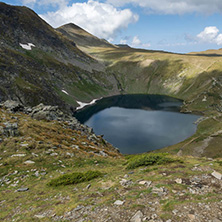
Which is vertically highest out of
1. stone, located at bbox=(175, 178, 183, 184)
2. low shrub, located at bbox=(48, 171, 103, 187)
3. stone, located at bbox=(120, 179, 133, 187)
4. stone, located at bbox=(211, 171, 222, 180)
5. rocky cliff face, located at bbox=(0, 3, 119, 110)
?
rocky cliff face, located at bbox=(0, 3, 119, 110)

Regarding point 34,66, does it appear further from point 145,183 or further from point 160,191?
point 160,191

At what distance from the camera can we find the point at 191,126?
323ft

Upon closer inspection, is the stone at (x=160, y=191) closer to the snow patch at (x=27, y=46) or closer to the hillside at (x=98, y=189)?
the hillside at (x=98, y=189)

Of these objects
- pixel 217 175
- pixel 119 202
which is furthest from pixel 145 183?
pixel 217 175

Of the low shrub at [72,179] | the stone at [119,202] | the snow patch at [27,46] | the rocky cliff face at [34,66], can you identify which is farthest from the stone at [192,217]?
the snow patch at [27,46]

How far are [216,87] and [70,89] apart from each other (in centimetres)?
14345

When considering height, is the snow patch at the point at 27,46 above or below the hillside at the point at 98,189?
above

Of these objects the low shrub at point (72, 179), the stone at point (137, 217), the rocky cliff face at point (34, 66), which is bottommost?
the low shrub at point (72, 179)

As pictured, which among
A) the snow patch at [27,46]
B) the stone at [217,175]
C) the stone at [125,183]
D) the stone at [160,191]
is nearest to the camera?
the stone at [160,191]

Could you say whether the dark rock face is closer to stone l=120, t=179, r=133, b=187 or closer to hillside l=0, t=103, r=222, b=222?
hillside l=0, t=103, r=222, b=222

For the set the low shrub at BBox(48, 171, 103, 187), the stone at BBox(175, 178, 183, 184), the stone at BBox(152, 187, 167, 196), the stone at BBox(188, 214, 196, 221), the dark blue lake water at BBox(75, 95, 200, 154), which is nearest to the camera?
the stone at BBox(188, 214, 196, 221)

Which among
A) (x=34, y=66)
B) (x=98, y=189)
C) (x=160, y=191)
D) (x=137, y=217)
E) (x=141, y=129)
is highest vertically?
(x=34, y=66)

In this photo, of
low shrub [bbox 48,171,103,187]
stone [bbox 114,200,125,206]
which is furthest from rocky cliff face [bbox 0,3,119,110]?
stone [bbox 114,200,125,206]

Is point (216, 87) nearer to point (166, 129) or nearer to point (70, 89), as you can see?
point (166, 129)
